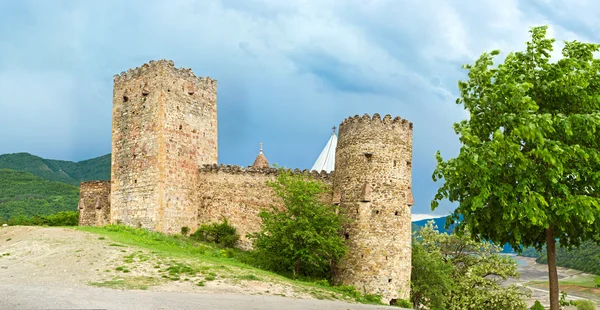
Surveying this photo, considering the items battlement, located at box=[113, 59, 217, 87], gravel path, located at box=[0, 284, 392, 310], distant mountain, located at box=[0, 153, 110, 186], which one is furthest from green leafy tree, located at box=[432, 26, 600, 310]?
distant mountain, located at box=[0, 153, 110, 186]

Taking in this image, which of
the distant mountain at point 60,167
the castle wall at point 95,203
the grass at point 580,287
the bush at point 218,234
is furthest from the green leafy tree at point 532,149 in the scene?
the distant mountain at point 60,167

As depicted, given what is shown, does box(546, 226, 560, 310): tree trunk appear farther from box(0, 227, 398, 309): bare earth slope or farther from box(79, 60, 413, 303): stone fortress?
box(79, 60, 413, 303): stone fortress

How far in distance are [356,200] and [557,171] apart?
53.3ft

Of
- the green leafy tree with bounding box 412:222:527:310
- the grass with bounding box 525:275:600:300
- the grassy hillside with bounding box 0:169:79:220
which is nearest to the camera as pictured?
the green leafy tree with bounding box 412:222:527:310

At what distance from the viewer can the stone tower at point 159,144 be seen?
1438 inches

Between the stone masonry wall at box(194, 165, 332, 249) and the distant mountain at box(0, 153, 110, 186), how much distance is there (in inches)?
4210

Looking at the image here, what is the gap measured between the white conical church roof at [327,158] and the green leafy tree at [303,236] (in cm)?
1848

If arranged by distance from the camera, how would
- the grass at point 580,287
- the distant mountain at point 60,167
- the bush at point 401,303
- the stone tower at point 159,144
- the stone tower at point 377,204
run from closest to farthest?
the bush at point 401,303 → the stone tower at point 377,204 → the stone tower at point 159,144 → the grass at point 580,287 → the distant mountain at point 60,167

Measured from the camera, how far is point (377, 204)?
1281 inches

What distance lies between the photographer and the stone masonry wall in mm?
37781

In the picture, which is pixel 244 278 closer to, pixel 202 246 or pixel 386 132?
pixel 202 246

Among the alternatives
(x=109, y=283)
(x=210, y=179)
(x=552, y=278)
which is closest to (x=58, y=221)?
(x=210, y=179)

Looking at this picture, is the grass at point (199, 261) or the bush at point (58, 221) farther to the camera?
the bush at point (58, 221)

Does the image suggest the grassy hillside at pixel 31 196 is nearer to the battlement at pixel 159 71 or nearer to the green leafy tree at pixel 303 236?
the battlement at pixel 159 71
